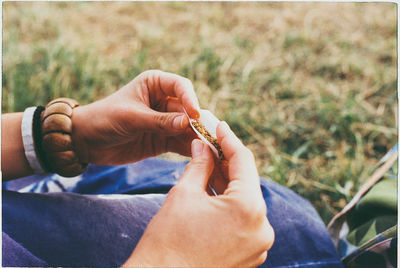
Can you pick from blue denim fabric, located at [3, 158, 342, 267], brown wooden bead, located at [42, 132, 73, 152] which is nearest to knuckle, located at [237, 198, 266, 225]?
blue denim fabric, located at [3, 158, 342, 267]

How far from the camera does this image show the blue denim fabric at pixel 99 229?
805 mm

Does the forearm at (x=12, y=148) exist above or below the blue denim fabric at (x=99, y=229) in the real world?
above

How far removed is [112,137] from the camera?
1.05 meters

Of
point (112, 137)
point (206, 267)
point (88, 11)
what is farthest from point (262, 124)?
point (88, 11)

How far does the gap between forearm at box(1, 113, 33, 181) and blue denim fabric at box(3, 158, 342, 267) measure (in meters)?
0.10

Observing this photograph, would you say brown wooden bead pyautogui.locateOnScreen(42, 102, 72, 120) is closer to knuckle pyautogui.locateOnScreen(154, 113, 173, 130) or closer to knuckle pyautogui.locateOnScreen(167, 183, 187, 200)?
knuckle pyautogui.locateOnScreen(154, 113, 173, 130)

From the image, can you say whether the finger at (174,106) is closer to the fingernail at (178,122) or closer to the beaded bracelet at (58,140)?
the fingernail at (178,122)

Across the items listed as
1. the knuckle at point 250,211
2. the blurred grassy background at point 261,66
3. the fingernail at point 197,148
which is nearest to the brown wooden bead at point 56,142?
the fingernail at point 197,148

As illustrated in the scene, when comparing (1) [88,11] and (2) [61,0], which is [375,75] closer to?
(1) [88,11]

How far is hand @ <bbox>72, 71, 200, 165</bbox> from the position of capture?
954mm

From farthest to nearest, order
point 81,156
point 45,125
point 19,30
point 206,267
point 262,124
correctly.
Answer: point 19,30 < point 262,124 < point 81,156 < point 45,125 < point 206,267

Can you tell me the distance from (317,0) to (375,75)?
0.78 metres

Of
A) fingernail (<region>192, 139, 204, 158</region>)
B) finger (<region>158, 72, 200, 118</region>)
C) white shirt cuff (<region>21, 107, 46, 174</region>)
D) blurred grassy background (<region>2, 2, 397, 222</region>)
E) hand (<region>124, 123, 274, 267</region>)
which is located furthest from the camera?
blurred grassy background (<region>2, 2, 397, 222</region>)

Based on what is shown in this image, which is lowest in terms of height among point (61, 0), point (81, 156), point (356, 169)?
point (356, 169)
